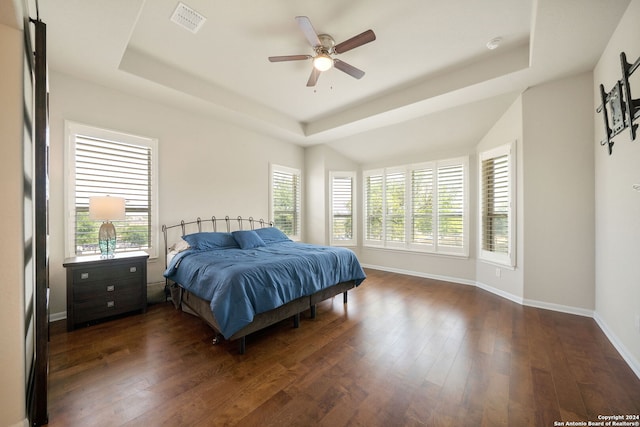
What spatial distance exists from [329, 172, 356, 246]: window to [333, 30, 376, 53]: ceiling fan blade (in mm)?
3377

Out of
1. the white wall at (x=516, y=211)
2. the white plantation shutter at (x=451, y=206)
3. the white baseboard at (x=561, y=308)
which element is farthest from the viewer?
the white plantation shutter at (x=451, y=206)

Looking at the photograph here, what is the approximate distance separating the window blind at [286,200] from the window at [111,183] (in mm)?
2232

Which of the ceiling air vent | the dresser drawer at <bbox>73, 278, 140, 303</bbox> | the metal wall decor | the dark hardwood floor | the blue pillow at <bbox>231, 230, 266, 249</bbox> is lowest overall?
the dark hardwood floor

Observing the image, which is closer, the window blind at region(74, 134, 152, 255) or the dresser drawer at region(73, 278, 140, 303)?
the dresser drawer at region(73, 278, 140, 303)

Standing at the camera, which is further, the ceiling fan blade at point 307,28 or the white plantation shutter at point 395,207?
the white plantation shutter at point 395,207

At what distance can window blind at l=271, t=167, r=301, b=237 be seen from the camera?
17.6ft

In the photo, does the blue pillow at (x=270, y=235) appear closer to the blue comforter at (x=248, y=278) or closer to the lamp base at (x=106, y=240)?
the blue comforter at (x=248, y=278)

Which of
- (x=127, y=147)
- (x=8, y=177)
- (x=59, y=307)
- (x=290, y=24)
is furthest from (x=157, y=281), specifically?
(x=290, y=24)

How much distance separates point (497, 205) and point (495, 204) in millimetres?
48

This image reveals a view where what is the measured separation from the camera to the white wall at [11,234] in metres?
1.29

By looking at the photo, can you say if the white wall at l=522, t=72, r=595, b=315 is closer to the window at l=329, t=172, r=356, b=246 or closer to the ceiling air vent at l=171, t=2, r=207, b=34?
the window at l=329, t=172, r=356, b=246

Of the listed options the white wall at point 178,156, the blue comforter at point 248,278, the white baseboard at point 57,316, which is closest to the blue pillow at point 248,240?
the blue comforter at point 248,278

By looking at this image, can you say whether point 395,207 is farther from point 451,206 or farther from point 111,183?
point 111,183

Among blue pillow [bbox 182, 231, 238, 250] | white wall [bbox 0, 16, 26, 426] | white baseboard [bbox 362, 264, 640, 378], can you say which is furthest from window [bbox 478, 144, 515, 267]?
white wall [bbox 0, 16, 26, 426]
